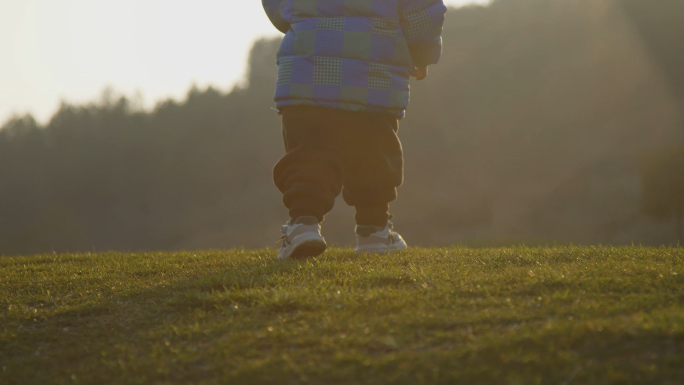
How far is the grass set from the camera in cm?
144

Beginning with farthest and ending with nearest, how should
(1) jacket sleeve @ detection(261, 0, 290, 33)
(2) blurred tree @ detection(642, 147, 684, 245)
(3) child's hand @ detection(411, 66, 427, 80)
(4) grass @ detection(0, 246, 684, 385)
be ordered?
(2) blurred tree @ detection(642, 147, 684, 245) < (3) child's hand @ detection(411, 66, 427, 80) < (1) jacket sleeve @ detection(261, 0, 290, 33) < (4) grass @ detection(0, 246, 684, 385)

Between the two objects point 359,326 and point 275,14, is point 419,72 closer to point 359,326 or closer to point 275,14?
point 275,14

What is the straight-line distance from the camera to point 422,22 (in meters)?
3.53

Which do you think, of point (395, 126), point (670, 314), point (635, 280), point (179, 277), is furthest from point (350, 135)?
point (670, 314)

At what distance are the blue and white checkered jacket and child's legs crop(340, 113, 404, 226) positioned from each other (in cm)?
11

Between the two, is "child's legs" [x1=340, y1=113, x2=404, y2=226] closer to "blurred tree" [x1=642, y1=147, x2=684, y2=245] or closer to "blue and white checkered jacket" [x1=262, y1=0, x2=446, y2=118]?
"blue and white checkered jacket" [x1=262, y1=0, x2=446, y2=118]

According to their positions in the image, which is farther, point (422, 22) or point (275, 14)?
point (275, 14)

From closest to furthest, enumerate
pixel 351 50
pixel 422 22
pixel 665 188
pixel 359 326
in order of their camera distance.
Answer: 1. pixel 359 326
2. pixel 351 50
3. pixel 422 22
4. pixel 665 188

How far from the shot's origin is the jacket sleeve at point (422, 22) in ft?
11.5

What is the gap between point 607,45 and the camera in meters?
22.7

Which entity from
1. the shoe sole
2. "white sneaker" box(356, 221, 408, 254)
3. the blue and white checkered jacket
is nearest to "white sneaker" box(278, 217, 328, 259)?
the shoe sole

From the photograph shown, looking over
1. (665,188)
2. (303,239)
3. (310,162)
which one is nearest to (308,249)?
(303,239)

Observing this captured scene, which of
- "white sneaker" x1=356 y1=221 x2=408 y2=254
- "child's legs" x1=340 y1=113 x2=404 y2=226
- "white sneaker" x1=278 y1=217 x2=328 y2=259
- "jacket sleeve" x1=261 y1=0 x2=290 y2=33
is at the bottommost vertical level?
"white sneaker" x1=356 y1=221 x2=408 y2=254

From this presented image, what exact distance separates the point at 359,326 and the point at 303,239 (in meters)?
1.51
